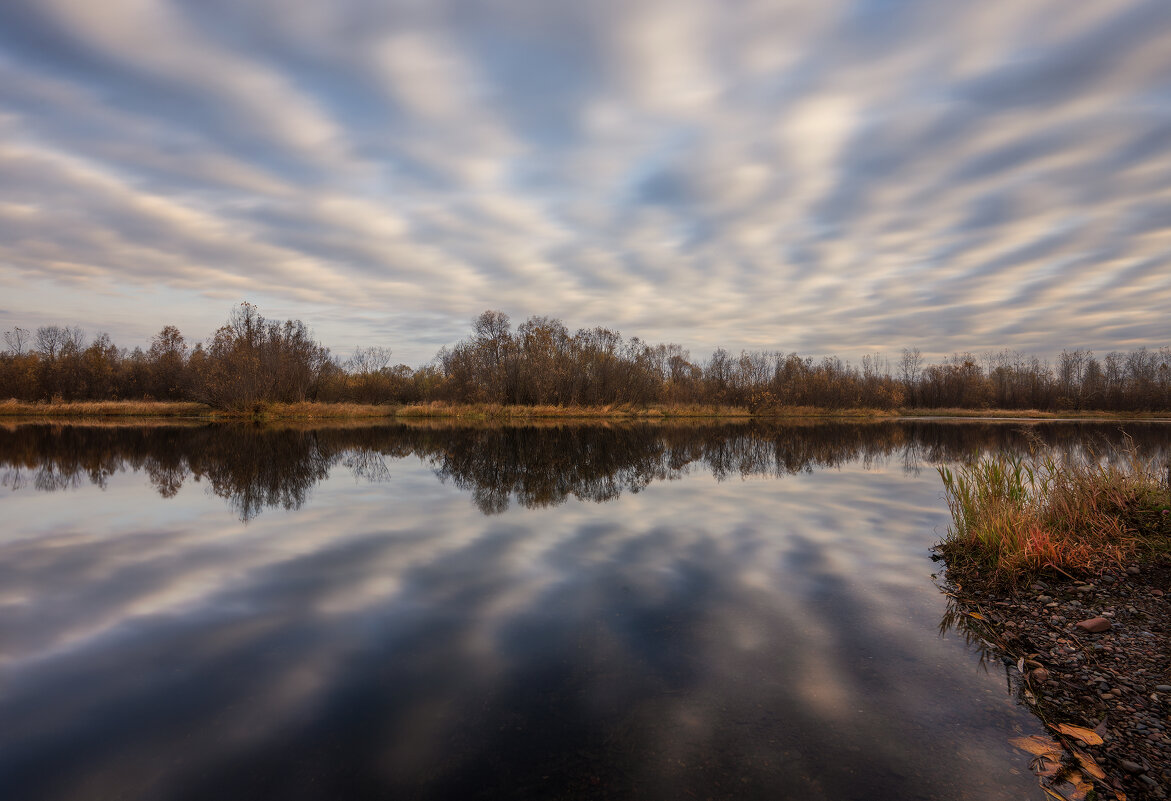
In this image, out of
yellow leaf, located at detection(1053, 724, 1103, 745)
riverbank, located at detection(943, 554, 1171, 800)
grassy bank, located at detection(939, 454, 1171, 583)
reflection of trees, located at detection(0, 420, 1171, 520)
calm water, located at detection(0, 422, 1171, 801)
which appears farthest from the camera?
reflection of trees, located at detection(0, 420, 1171, 520)

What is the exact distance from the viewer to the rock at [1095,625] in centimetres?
545

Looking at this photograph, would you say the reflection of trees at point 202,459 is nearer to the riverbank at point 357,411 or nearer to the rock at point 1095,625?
the riverbank at point 357,411

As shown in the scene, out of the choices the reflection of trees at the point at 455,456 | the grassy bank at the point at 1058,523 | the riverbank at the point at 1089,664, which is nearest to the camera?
the riverbank at the point at 1089,664

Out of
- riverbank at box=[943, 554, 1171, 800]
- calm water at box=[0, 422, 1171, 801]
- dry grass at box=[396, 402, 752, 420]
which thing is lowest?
riverbank at box=[943, 554, 1171, 800]

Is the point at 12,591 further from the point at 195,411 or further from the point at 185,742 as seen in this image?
the point at 195,411

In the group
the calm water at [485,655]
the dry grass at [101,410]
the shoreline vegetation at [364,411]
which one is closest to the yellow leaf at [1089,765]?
the calm water at [485,655]

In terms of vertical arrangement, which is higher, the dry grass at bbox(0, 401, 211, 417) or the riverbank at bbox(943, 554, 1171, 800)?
the dry grass at bbox(0, 401, 211, 417)

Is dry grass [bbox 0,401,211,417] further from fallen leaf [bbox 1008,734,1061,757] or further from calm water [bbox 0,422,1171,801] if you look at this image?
fallen leaf [bbox 1008,734,1061,757]

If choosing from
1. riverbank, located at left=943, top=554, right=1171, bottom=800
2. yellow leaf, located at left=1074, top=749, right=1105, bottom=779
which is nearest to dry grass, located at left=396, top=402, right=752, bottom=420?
riverbank, located at left=943, top=554, right=1171, bottom=800

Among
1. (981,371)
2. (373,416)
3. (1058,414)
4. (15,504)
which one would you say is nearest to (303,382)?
(373,416)

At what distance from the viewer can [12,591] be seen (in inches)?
249

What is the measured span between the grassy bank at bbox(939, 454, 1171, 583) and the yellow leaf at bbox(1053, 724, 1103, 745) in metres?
3.68

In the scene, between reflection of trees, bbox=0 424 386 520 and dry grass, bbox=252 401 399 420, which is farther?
dry grass, bbox=252 401 399 420

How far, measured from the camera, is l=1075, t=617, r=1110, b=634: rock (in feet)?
17.9
